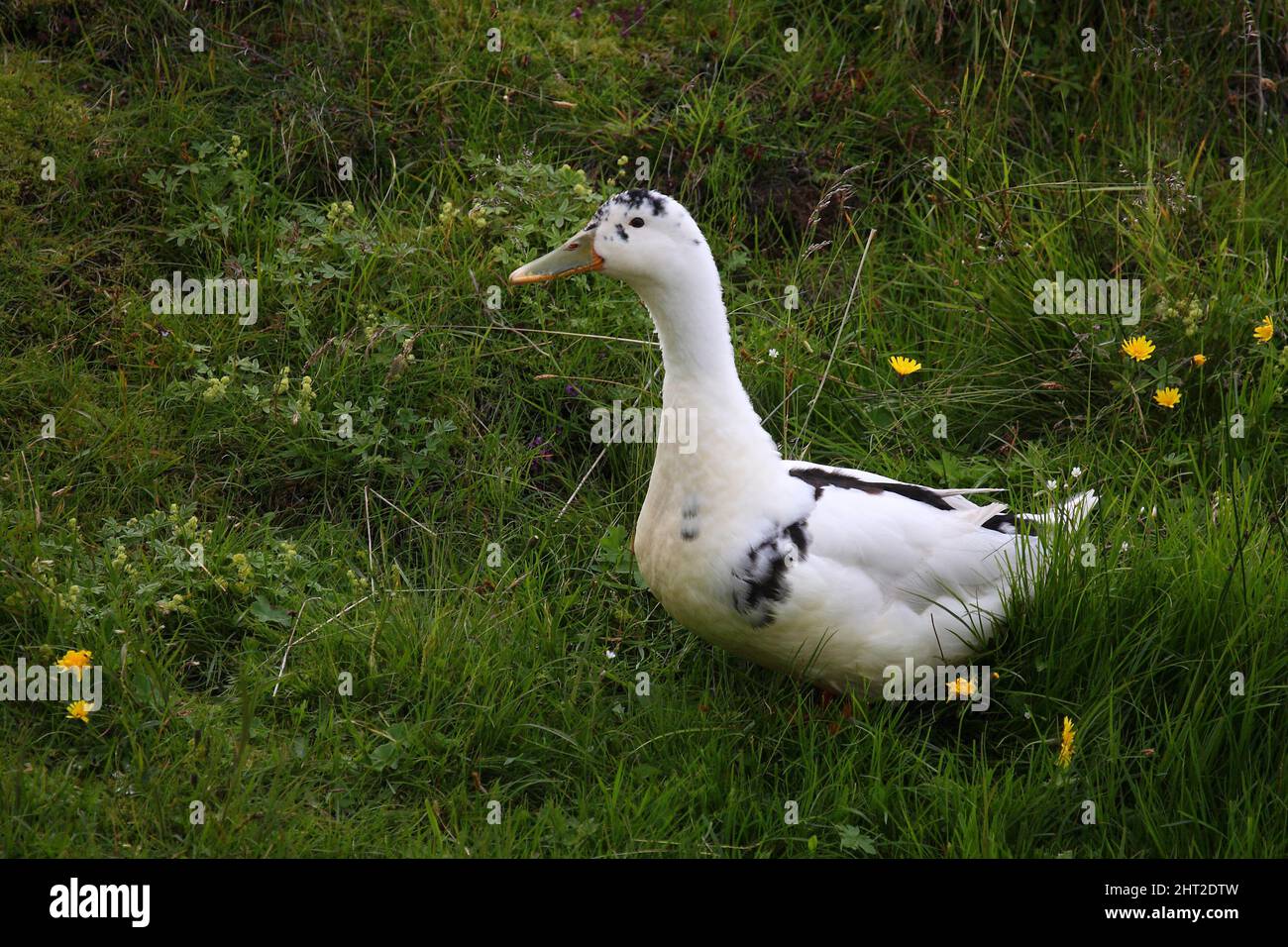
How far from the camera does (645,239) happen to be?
132 inches

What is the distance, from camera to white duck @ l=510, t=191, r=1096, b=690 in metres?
3.36

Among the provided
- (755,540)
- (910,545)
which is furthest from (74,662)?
(910,545)

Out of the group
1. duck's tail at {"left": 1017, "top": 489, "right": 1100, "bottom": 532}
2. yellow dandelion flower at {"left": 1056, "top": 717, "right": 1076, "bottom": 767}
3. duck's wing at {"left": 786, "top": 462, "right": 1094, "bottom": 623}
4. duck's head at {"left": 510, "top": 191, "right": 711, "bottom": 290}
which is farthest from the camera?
duck's tail at {"left": 1017, "top": 489, "right": 1100, "bottom": 532}

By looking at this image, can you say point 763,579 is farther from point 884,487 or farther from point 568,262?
point 568,262

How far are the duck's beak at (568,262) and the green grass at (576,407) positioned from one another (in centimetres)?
82

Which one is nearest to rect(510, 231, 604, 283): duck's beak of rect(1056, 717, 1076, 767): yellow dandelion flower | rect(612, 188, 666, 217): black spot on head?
rect(612, 188, 666, 217): black spot on head

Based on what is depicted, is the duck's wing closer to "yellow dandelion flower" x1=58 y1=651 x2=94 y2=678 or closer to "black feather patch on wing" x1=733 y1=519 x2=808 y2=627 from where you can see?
"black feather patch on wing" x1=733 y1=519 x2=808 y2=627

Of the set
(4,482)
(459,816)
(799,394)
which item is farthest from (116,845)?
(799,394)

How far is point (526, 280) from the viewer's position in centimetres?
359

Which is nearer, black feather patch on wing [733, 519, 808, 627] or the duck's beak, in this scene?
black feather patch on wing [733, 519, 808, 627]

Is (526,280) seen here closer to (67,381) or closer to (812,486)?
(812,486)

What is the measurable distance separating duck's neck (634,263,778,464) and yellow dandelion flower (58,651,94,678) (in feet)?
4.87

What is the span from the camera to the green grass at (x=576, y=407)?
10.7 feet

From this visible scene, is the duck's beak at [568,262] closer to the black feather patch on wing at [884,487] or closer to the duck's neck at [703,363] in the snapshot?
the duck's neck at [703,363]
